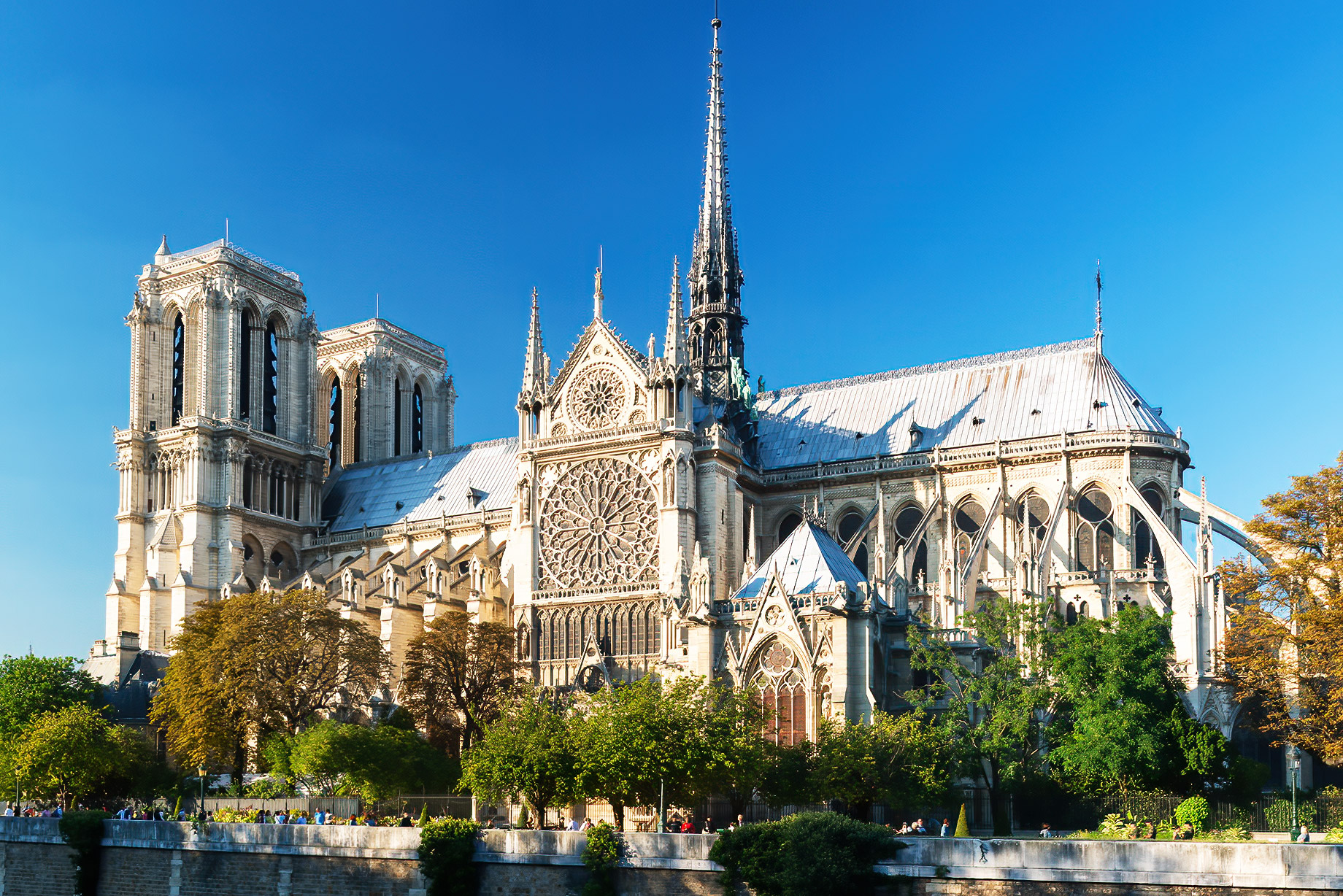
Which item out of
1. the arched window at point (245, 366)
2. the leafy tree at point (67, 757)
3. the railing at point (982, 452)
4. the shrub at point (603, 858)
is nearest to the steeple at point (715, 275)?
the railing at point (982, 452)

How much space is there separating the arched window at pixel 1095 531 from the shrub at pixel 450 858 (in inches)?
1187

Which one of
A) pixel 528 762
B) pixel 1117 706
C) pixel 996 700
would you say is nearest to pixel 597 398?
pixel 528 762

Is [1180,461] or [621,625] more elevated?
[1180,461]

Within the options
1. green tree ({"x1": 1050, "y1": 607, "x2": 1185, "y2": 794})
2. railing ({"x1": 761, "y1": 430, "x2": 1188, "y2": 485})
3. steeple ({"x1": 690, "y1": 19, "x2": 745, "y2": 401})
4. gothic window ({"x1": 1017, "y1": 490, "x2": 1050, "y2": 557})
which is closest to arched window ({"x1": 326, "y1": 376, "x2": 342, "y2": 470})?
steeple ({"x1": 690, "y1": 19, "x2": 745, "y2": 401})

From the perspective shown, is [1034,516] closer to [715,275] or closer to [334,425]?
[715,275]

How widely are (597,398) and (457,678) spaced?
1294 centimetres

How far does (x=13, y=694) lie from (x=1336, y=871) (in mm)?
50630

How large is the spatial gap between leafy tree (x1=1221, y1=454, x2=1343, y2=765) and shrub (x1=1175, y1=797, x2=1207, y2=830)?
609cm

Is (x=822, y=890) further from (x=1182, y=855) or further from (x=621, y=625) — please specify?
(x=621, y=625)

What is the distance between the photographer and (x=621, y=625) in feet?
208

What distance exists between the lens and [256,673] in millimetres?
58500

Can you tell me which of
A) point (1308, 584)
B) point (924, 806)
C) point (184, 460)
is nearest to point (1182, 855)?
point (924, 806)

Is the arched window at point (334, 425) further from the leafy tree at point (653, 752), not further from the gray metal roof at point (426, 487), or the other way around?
the leafy tree at point (653, 752)

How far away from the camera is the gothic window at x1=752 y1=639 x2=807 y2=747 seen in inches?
1933
